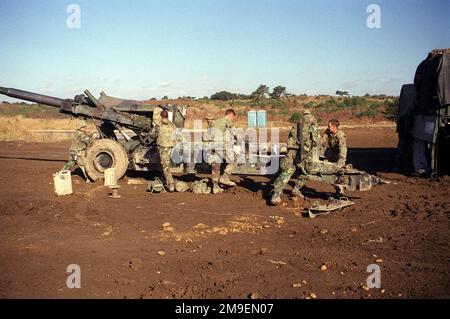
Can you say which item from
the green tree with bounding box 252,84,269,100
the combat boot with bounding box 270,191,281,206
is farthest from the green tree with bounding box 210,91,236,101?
the combat boot with bounding box 270,191,281,206

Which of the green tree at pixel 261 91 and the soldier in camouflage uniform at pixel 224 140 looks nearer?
the soldier in camouflage uniform at pixel 224 140

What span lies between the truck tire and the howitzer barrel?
1710 mm

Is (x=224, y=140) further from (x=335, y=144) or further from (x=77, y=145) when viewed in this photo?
(x=77, y=145)

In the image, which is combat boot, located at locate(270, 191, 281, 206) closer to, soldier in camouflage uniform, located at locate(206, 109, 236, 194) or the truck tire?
soldier in camouflage uniform, located at locate(206, 109, 236, 194)

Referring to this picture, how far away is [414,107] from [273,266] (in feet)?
28.6

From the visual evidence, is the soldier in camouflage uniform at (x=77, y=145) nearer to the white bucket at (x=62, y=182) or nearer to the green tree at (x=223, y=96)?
the white bucket at (x=62, y=182)

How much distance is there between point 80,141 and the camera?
11.1 meters

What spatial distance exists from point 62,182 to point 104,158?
5.12 ft

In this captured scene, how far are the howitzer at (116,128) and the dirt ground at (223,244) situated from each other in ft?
2.54

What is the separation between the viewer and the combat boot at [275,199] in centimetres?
849

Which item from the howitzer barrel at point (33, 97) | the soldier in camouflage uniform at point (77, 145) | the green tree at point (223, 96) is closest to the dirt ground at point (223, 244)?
the soldier in camouflage uniform at point (77, 145)

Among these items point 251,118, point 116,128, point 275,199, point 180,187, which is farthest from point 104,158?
point 251,118
